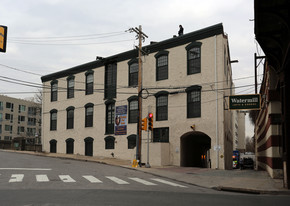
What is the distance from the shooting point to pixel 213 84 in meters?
26.9

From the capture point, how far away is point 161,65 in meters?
30.9

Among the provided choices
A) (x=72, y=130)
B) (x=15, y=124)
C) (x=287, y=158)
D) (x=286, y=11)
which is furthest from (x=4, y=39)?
(x=15, y=124)

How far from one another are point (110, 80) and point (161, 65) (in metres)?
6.97

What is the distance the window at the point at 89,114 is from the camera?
36719 millimetres

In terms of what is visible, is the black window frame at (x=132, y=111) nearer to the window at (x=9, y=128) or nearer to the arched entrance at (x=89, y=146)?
the arched entrance at (x=89, y=146)

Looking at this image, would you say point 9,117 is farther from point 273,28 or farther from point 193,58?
point 273,28

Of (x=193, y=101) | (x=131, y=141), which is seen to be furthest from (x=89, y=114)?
(x=193, y=101)

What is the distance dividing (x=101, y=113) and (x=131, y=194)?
25.0 m

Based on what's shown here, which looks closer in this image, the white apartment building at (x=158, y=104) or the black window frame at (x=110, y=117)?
the white apartment building at (x=158, y=104)

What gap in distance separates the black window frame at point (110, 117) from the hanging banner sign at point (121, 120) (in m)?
0.86

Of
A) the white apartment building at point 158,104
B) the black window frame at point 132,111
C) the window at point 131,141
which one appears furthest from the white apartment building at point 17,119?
the window at point 131,141

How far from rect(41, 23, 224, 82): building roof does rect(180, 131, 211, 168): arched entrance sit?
319 inches

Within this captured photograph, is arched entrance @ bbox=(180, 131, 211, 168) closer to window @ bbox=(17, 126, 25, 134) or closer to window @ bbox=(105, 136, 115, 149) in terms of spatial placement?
window @ bbox=(105, 136, 115, 149)

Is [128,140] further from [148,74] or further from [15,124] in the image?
[15,124]
